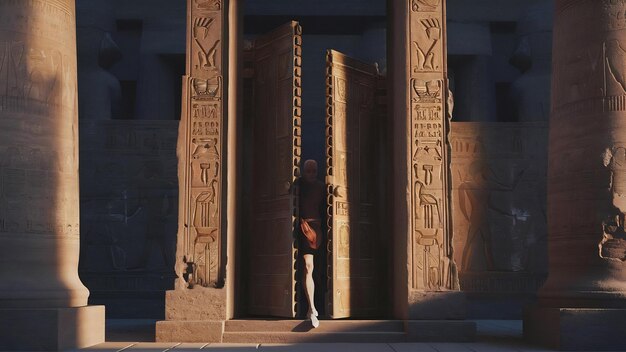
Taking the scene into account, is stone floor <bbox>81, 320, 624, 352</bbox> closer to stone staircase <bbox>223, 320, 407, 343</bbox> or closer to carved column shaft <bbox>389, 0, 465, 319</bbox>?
stone staircase <bbox>223, 320, 407, 343</bbox>

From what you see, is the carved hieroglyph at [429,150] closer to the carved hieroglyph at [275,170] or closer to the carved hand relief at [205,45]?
the carved hieroglyph at [275,170]

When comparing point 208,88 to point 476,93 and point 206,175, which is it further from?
point 476,93

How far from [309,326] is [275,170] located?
2164 mm

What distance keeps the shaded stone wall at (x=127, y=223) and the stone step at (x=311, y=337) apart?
636 centimetres

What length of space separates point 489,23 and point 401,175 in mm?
10988

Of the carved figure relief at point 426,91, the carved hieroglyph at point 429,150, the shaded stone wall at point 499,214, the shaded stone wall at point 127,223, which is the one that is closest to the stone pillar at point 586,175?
the carved hieroglyph at point 429,150

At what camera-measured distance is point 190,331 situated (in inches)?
359

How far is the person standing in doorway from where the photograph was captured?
9.58 meters

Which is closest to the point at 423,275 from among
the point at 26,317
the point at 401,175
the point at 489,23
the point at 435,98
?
the point at 401,175

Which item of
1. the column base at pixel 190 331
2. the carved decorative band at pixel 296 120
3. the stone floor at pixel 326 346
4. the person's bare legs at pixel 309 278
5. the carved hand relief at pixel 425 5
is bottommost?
the stone floor at pixel 326 346

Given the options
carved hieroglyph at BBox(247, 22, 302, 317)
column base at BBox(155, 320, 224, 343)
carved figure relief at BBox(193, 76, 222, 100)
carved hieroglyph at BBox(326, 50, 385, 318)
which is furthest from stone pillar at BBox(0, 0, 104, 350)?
carved hieroglyph at BBox(326, 50, 385, 318)

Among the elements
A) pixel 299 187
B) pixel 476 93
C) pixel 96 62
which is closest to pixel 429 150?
pixel 299 187

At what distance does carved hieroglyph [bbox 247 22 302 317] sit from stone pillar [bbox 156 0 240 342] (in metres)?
0.56

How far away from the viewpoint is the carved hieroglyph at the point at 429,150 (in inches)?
374
